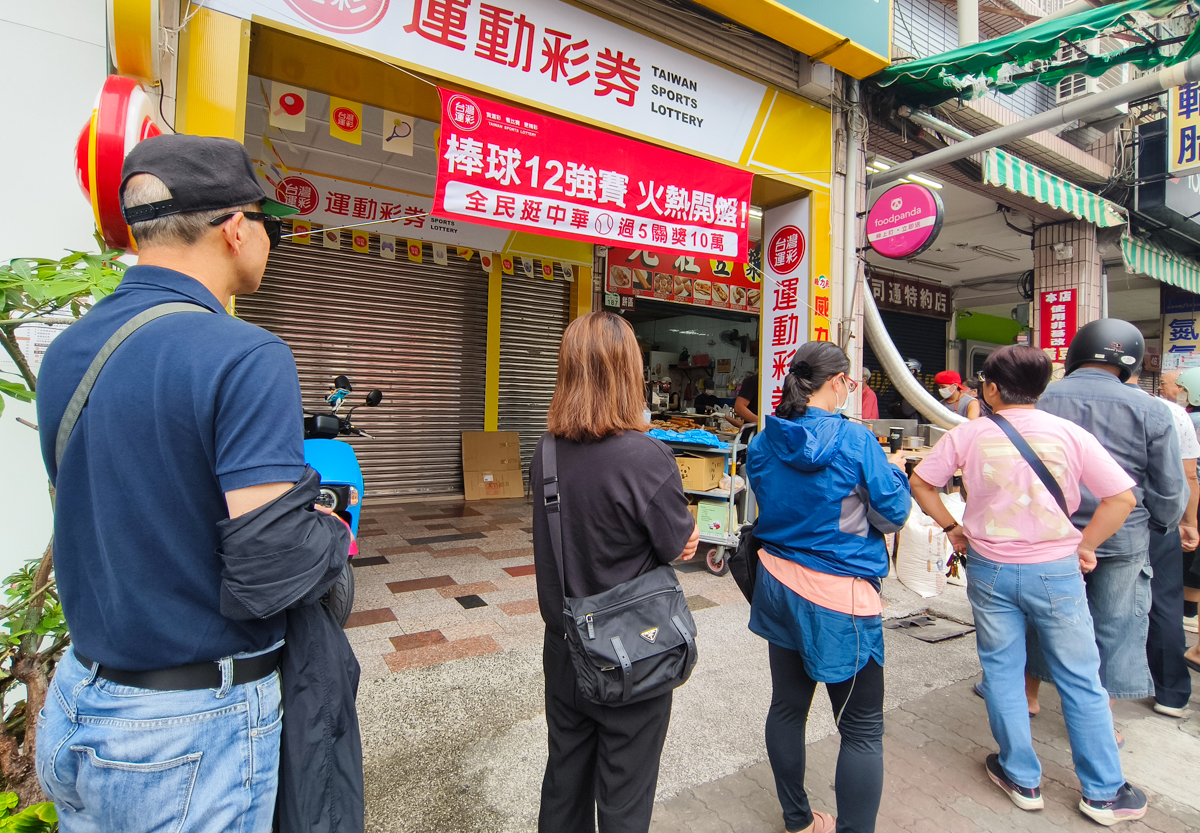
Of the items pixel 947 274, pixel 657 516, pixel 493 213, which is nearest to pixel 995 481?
pixel 657 516

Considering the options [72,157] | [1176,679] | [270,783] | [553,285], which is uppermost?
[553,285]

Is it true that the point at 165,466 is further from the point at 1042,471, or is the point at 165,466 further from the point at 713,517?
the point at 713,517

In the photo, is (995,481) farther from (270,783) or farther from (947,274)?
(947,274)

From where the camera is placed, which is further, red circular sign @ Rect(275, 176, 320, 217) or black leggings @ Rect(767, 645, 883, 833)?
red circular sign @ Rect(275, 176, 320, 217)

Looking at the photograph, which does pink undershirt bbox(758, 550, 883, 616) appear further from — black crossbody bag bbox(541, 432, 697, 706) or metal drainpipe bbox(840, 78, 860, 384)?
metal drainpipe bbox(840, 78, 860, 384)

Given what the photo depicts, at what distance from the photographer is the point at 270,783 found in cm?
117

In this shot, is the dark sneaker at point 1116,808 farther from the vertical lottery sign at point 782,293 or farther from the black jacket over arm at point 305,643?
the vertical lottery sign at point 782,293

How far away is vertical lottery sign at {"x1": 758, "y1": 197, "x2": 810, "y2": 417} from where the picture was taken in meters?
6.00

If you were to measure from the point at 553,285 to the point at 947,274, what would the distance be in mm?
8710

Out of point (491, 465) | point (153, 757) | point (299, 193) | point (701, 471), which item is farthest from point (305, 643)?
point (491, 465)

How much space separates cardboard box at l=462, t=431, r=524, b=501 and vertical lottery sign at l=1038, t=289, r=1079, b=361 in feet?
25.7

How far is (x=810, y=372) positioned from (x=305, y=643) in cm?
187

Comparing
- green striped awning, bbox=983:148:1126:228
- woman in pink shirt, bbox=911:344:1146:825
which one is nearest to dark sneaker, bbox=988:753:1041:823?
woman in pink shirt, bbox=911:344:1146:825

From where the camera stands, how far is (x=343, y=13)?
3656 millimetres
